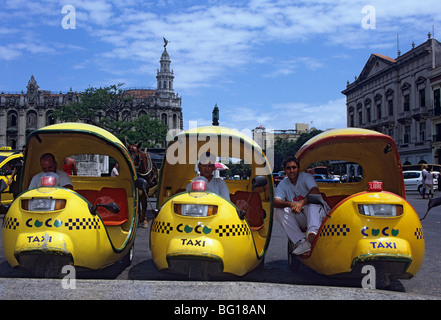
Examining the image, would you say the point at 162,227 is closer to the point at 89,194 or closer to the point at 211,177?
the point at 211,177

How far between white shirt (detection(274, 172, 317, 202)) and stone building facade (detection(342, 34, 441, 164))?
42.9 meters

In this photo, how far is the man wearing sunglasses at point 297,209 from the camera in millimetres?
5332

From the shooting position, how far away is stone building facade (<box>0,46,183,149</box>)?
298ft

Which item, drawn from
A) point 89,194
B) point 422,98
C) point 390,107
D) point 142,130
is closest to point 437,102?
point 422,98

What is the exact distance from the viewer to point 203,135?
592 centimetres

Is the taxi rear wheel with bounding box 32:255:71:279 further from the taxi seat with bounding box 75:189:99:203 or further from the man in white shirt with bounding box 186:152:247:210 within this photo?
the taxi seat with bounding box 75:189:99:203

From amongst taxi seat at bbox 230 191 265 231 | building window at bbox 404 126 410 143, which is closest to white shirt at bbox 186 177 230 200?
taxi seat at bbox 230 191 265 231

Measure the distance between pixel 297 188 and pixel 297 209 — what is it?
27.5 inches

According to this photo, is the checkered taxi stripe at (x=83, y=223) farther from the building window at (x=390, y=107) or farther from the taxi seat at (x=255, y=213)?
the building window at (x=390, y=107)

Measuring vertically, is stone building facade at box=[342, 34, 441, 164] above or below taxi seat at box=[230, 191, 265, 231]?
above

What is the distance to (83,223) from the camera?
4871 millimetres

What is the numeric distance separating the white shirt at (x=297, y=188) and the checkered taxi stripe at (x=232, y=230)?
1164 millimetres
